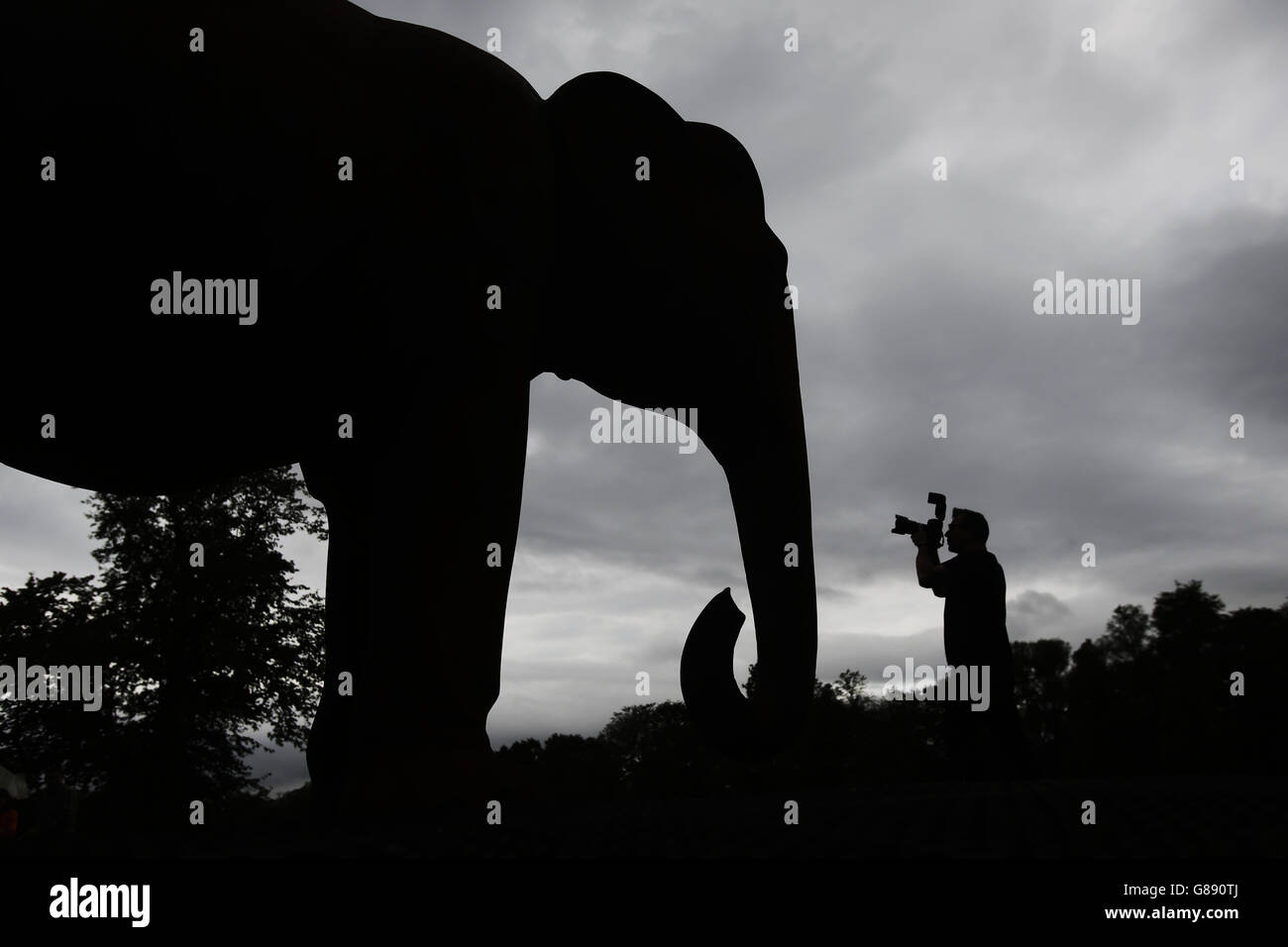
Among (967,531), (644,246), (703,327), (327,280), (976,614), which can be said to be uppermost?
(644,246)

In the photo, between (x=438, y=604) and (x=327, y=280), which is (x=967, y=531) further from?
(x=327, y=280)

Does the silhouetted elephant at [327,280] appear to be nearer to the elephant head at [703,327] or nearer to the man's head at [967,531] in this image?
the elephant head at [703,327]

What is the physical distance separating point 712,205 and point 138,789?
13969mm

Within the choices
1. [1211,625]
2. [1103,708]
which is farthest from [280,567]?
[1211,625]

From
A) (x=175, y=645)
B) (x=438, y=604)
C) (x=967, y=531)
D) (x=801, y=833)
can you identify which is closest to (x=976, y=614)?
(x=967, y=531)

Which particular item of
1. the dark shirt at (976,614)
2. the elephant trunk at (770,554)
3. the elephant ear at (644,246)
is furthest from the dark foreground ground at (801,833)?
the dark shirt at (976,614)

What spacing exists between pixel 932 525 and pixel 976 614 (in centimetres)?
54

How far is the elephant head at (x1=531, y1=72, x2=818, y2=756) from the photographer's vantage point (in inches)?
127

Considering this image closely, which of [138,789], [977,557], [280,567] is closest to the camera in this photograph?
[977,557]

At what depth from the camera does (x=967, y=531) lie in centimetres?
546

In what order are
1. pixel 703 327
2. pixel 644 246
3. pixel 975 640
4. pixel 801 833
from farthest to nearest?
pixel 975 640 < pixel 703 327 < pixel 644 246 < pixel 801 833
